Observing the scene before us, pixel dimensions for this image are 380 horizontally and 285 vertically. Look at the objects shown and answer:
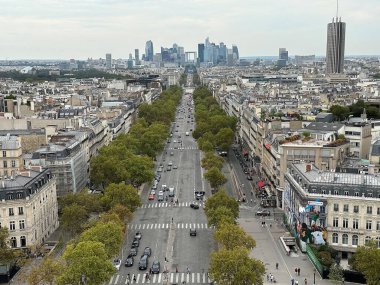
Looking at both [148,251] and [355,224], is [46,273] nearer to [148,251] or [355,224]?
[148,251]

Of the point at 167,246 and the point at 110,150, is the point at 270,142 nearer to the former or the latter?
the point at 110,150

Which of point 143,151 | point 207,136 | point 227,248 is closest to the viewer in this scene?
point 227,248

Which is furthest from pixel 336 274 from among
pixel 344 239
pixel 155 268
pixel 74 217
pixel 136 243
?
pixel 74 217

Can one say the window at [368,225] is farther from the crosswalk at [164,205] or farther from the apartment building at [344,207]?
the crosswalk at [164,205]

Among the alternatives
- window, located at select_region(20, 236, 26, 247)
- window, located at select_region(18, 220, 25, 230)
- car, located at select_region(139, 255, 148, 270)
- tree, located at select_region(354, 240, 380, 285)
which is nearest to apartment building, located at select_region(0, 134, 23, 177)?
window, located at select_region(18, 220, 25, 230)

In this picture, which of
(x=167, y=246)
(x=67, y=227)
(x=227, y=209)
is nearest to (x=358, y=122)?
(x=227, y=209)
